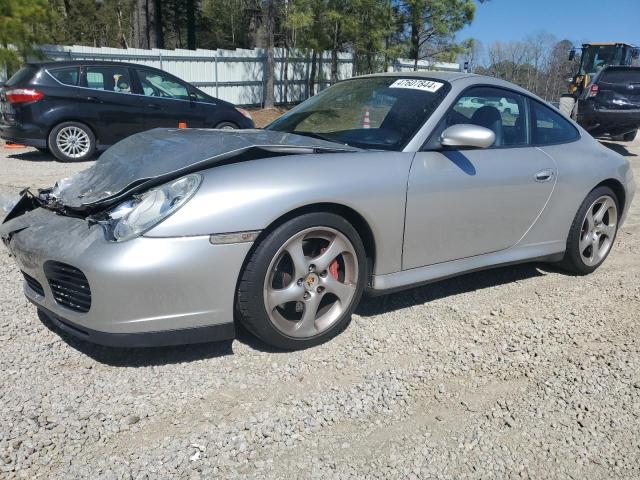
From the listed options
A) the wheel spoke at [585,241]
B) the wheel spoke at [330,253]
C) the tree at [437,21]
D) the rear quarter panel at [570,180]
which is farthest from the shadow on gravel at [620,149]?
the wheel spoke at [330,253]

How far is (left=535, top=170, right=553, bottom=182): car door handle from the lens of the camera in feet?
12.6

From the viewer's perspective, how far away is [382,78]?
4.04 metres

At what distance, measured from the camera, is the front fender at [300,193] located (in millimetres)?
2590

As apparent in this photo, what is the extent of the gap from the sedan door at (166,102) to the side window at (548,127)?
695cm

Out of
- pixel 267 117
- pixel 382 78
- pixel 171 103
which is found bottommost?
pixel 267 117

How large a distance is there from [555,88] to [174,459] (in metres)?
20.0

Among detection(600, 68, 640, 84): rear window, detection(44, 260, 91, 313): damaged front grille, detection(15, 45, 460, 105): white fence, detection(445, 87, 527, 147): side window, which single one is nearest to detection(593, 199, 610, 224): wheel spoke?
detection(445, 87, 527, 147): side window

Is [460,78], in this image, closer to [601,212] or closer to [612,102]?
[601,212]

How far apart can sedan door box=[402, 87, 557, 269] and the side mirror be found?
0.38ft

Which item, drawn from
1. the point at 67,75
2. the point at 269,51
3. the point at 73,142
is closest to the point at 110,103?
the point at 67,75

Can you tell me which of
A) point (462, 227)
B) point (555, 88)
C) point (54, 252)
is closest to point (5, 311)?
point (54, 252)

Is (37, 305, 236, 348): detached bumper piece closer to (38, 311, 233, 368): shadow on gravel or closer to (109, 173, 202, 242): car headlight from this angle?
(38, 311, 233, 368): shadow on gravel

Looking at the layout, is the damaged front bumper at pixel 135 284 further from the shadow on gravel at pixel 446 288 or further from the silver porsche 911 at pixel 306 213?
the shadow on gravel at pixel 446 288

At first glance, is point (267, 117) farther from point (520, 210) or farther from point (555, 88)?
point (520, 210)
